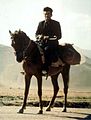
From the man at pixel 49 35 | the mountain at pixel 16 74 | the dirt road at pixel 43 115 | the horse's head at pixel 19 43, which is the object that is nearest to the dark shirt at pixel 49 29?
the man at pixel 49 35

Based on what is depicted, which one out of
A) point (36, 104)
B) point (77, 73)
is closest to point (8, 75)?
point (77, 73)

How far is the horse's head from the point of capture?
14562mm

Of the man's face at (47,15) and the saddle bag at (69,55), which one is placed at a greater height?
the man's face at (47,15)

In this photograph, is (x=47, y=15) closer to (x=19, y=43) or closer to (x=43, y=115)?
(x=19, y=43)

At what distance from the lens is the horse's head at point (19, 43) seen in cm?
1456

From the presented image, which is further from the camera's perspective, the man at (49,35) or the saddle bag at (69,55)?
the saddle bag at (69,55)

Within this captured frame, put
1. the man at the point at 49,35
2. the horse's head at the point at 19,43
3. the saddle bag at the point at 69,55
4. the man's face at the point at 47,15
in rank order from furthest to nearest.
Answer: the saddle bag at the point at 69,55, the man's face at the point at 47,15, the man at the point at 49,35, the horse's head at the point at 19,43

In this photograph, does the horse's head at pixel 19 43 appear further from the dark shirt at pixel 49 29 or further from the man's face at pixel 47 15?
the man's face at pixel 47 15

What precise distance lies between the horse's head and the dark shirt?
2.74 ft

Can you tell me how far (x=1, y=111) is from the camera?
15375 millimetres

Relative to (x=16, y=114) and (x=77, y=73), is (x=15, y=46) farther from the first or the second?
(x=77, y=73)

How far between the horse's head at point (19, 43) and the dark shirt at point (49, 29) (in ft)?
2.74

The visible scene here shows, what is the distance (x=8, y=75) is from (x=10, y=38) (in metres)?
26.3

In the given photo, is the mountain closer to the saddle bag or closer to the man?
the saddle bag
